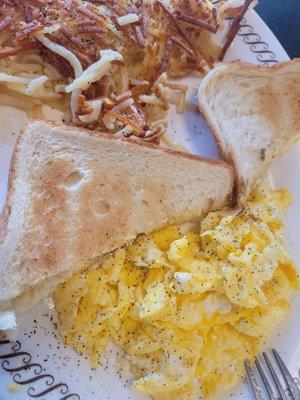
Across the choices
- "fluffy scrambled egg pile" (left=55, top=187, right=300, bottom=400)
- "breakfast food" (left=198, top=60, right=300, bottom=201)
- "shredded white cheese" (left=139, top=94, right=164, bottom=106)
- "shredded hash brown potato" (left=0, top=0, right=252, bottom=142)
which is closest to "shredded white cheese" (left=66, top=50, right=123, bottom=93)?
"shredded hash brown potato" (left=0, top=0, right=252, bottom=142)

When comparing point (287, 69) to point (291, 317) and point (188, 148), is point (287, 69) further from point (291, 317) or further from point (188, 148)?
point (291, 317)

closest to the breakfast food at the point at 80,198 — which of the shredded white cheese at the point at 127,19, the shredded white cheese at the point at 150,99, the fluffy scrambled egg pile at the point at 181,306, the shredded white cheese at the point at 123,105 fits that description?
the fluffy scrambled egg pile at the point at 181,306

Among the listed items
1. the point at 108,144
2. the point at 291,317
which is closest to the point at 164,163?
the point at 108,144

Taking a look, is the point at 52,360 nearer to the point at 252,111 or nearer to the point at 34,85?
the point at 34,85

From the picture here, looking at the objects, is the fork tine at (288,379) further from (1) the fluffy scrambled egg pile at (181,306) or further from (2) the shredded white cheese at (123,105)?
(2) the shredded white cheese at (123,105)

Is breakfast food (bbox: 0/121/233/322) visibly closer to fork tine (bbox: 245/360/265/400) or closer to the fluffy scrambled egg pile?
the fluffy scrambled egg pile

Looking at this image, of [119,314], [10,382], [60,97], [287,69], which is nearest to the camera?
[10,382]
